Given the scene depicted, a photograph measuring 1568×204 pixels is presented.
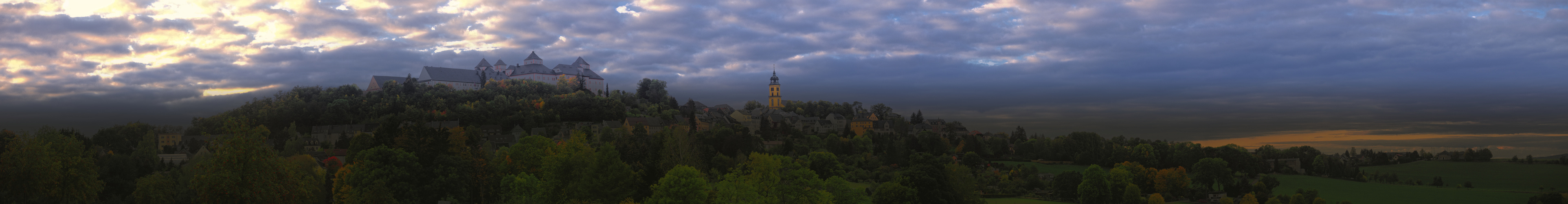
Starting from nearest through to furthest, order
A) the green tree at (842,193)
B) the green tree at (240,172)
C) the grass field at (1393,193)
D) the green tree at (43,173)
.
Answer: the green tree at (240,172)
the green tree at (43,173)
the green tree at (842,193)
the grass field at (1393,193)

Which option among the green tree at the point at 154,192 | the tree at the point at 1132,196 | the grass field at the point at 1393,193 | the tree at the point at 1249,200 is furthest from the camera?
the grass field at the point at 1393,193

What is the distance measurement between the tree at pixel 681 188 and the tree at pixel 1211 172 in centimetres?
5382

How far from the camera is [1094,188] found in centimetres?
6109

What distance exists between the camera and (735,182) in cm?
4016

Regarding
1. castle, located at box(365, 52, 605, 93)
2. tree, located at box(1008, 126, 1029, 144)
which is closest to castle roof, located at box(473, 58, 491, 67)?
castle, located at box(365, 52, 605, 93)

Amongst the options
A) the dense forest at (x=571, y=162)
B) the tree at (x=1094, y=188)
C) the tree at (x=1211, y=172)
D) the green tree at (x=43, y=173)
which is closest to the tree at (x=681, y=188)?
the dense forest at (x=571, y=162)

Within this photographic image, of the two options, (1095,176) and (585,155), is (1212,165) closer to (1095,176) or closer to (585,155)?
(1095,176)

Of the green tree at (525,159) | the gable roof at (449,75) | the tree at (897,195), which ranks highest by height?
the gable roof at (449,75)

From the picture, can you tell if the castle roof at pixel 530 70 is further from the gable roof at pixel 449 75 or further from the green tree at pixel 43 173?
the green tree at pixel 43 173

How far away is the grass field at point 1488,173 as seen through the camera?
224 ft

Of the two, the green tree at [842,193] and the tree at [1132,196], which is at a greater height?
the green tree at [842,193]

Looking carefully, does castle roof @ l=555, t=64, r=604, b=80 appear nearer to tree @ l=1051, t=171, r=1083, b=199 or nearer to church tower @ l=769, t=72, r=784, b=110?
church tower @ l=769, t=72, r=784, b=110

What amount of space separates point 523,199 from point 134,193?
16226mm

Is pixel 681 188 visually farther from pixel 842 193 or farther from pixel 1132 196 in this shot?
pixel 1132 196
